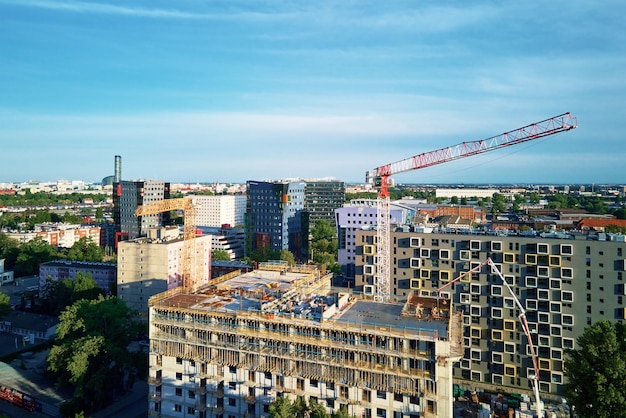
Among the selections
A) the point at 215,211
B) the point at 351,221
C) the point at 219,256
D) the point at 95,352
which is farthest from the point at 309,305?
the point at 215,211

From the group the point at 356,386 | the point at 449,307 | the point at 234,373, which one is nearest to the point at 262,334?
the point at 234,373

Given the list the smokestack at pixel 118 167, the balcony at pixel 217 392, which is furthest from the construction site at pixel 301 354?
the smokestack at pixel 118 167

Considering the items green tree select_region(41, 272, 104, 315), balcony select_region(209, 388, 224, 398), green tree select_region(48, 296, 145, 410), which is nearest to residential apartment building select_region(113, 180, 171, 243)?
green tree select_region(41, 272, 104, 315)

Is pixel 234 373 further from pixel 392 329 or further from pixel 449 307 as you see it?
pixel 449 307

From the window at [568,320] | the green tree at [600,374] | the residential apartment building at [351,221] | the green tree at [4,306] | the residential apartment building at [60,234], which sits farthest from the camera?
the residential apartment building at [60,234]

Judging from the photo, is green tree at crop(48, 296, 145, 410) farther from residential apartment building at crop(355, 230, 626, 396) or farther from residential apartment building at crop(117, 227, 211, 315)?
residential apartment building at crop(355, 230, 626, 396)

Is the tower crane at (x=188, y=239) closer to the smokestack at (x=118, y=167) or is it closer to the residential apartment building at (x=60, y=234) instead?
the residential apartment building at (x=60, y=234)
